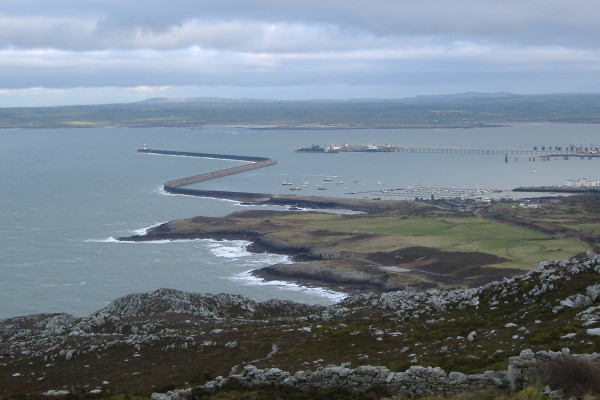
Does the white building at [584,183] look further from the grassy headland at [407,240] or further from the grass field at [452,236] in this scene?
the grass field at [452,236]

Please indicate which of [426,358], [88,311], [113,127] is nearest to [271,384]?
[426,358]

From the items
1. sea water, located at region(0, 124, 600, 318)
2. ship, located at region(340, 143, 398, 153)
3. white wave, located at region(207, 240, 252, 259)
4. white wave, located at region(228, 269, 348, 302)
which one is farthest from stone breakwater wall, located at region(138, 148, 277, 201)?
white wave, located at region(228, 269, 348, 302)

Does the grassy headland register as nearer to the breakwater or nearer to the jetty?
the jetty

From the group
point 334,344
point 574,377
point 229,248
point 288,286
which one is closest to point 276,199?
point 229,248

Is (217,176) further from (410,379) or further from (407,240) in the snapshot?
(410,379)

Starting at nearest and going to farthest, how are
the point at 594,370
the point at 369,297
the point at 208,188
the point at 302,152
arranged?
1. the point at 594,370
2. the point at 369,297
3. the point at 208,188
4. the point at 302,152

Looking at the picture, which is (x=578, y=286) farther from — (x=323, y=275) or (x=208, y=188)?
(x=208, y=188)
